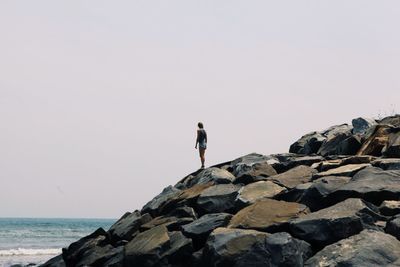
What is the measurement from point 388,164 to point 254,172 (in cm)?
356

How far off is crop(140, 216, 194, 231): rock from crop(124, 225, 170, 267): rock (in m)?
0.40

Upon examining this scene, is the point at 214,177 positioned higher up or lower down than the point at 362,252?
higher up

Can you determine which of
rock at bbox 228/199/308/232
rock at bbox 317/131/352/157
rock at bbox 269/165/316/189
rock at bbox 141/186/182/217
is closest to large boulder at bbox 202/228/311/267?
rock at bbox 228/199/308/232

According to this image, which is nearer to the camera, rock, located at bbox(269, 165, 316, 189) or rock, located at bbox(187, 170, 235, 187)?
rock, located at bbox(269, 165, 316, 189)

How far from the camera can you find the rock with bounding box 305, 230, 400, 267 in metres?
9.06

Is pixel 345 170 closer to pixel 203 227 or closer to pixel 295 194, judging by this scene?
pixel 295 194

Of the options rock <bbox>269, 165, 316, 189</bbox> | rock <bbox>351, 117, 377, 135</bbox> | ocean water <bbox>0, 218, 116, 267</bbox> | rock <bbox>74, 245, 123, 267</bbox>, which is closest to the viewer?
rock <bbox>269, 165, 316, 189</bbox>

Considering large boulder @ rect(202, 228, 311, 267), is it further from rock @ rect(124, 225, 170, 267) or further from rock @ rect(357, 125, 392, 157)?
rock @ rect(357, 125, 392, 157)

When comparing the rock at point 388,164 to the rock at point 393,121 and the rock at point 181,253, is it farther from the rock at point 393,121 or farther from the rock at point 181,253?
the rock at point 181,253

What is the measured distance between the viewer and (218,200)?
13352 mm

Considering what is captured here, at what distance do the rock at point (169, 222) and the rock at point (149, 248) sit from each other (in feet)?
1.31

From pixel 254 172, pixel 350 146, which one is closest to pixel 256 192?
pixel 254 172

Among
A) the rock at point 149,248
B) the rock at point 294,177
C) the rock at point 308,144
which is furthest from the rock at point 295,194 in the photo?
the rock at point 308,144

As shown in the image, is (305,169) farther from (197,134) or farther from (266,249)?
(197,134)
